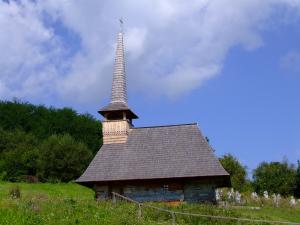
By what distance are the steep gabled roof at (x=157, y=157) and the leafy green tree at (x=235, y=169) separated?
2002 cm

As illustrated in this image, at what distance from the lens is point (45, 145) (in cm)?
5331

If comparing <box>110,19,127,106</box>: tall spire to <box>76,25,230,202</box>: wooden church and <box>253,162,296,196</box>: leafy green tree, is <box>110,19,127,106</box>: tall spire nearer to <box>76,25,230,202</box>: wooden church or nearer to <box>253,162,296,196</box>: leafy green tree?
<box>76,25,230,202</box>: wooden church

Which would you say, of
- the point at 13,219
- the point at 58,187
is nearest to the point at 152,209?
the point at 13,219

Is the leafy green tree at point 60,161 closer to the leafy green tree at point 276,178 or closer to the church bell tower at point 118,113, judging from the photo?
the leafy green tree at point 276,178

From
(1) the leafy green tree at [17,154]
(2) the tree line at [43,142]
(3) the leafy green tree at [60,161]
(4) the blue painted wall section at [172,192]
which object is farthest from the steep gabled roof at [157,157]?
(1) the leafy green tree at [17,154]

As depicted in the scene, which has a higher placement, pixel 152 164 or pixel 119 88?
pixel 119 88

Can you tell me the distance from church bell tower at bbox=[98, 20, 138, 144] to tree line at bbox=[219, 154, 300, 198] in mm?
19843

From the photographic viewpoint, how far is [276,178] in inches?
2072

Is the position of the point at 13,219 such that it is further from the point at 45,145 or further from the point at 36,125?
the point at 36,125

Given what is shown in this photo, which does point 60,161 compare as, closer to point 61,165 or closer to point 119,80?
point 61,165

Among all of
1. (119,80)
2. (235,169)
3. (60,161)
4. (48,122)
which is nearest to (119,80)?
(119,80)

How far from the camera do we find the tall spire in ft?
118

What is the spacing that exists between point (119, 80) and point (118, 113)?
249 centimetres

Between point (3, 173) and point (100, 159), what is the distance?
68.9 feet
